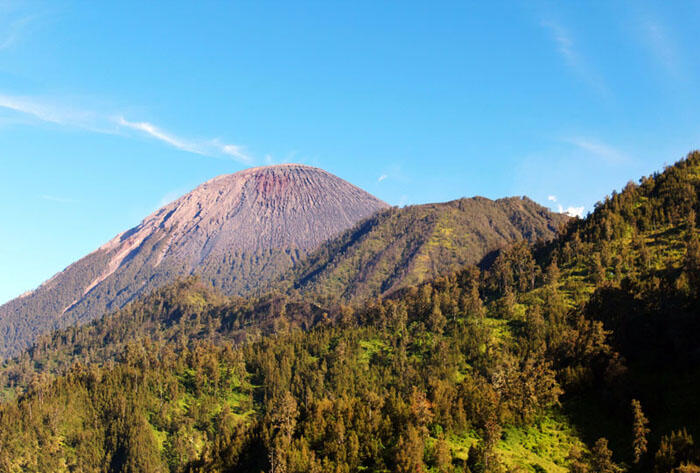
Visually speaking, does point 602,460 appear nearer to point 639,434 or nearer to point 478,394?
point 639,434

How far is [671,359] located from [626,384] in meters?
13.3

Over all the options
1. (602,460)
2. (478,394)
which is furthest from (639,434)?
(478,394)

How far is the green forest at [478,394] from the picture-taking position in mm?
92625

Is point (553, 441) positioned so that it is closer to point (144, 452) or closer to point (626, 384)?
point (626, 384)

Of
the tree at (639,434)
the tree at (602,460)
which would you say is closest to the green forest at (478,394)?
the tree at (602,460)

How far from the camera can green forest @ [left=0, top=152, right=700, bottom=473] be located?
304ft

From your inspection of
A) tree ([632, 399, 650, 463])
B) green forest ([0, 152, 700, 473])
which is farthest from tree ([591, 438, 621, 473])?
tree ([632, 399, 650, 463])

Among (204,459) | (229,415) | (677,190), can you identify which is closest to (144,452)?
(229,415)

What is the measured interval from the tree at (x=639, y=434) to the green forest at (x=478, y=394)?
0.44 m

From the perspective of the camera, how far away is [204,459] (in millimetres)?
117250

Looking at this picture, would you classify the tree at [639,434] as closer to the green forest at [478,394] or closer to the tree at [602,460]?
the green forest at [478,394]

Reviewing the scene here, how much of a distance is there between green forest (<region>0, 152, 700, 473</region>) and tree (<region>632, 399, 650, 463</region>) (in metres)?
0.44

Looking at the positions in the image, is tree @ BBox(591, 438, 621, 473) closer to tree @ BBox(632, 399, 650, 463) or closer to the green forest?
the green forest

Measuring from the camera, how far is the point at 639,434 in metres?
87.9
